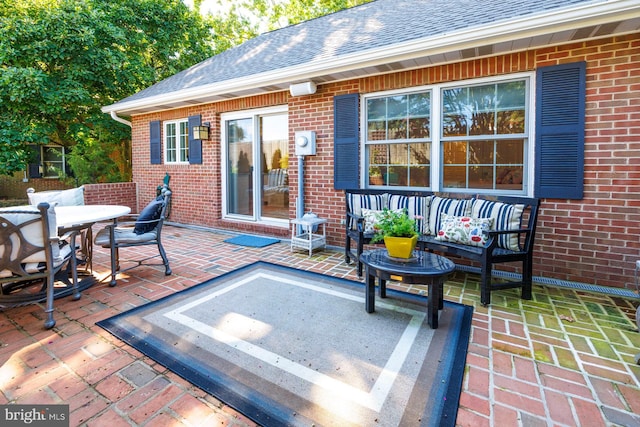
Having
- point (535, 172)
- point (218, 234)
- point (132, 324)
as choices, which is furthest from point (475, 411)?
point (218, 234)

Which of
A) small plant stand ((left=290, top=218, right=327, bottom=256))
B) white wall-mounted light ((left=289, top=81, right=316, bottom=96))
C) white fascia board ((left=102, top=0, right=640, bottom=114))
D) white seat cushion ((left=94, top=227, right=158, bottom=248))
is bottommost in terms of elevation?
small plant stand ((left=290, top=218, right=327, bottom=256))

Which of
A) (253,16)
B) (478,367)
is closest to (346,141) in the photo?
(478,367)

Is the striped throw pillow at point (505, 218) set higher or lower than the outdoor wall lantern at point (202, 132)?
lower

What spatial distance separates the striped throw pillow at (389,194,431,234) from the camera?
3.88m

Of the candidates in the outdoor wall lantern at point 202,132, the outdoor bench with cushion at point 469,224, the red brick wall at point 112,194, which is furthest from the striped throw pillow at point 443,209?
the red brick wall at point 112,194

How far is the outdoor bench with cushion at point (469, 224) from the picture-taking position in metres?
3.07

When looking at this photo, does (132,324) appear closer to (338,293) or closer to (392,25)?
(338,293)

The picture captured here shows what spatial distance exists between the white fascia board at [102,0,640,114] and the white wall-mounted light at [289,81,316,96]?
94mm

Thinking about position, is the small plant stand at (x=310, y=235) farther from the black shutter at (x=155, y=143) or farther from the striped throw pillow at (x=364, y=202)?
the black shutter at (x=155, y=143)

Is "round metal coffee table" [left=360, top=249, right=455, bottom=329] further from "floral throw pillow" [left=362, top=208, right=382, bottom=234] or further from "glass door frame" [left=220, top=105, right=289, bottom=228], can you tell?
"glass door frame" [left=220, top=105, right=289, bottom=228]

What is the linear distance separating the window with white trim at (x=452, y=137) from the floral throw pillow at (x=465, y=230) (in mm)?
785

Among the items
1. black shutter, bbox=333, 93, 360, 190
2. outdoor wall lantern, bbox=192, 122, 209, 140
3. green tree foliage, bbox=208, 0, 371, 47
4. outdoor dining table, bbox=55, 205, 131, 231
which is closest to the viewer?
outdoor dining table, bbox=55, 205, 131, 231

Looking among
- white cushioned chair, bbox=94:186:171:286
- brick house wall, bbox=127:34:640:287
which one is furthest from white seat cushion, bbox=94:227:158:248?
brick house wall, bbox=127:34:640:287

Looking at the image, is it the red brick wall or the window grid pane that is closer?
the window grid pane
